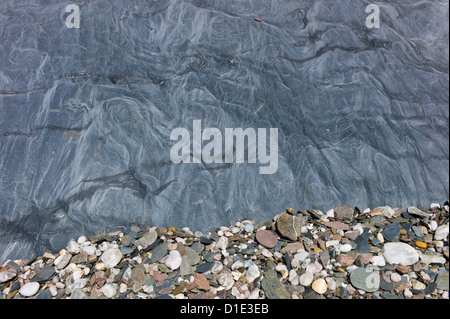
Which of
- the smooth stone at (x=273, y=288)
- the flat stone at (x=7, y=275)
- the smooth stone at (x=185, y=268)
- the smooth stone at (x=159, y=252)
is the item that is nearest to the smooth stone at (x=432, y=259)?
the smooth stone at (x=273, y=288)

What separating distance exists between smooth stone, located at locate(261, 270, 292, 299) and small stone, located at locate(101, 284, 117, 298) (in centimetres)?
89

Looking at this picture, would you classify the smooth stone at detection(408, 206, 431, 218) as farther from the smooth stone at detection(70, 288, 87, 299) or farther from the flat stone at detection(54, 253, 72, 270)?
the flat stone at detection(54, 253, 72, 270)

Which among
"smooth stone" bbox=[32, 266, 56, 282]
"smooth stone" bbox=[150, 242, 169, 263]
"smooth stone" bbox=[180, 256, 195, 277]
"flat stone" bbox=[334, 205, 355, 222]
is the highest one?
"flat stone" bbox=[334, 205, 355, 222]

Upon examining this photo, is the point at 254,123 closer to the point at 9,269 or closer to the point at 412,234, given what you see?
the point at 412,234

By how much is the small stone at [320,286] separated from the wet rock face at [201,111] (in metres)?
0.60

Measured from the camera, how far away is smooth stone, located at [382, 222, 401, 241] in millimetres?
2314

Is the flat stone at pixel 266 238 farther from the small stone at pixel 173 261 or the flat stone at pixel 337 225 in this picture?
the small stone at pixel 173 261

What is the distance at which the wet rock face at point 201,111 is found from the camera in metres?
2.51

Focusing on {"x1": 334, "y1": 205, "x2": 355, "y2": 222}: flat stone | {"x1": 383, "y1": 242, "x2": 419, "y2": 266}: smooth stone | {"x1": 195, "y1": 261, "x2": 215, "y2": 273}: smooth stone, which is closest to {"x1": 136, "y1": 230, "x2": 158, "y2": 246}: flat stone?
{"x1": 195, "y1": 261, "x2": 215, "y2": 273}: smooth stone

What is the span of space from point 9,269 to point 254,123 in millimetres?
1937

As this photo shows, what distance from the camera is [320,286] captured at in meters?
2.10
